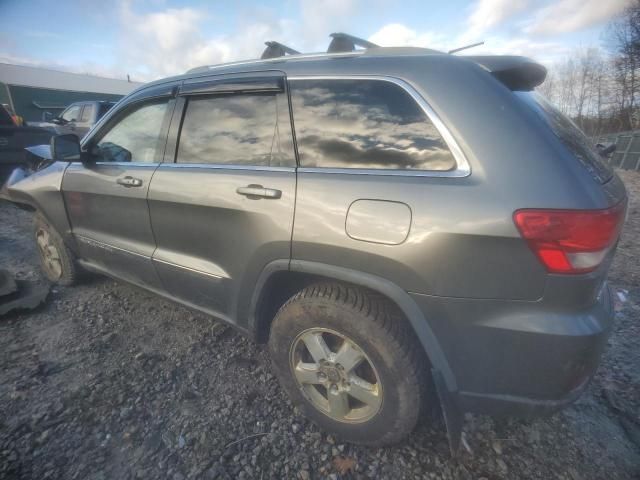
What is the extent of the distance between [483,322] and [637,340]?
2305mm

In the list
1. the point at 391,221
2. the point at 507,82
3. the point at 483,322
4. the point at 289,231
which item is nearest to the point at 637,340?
the point at 483,322

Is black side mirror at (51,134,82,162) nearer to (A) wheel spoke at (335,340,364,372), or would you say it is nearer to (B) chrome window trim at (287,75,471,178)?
(B) chrome window trim at (287,75,471,178)

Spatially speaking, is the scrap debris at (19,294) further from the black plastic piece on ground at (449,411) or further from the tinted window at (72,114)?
the tinted window at (72,114)

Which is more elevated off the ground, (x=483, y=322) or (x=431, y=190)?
(x=431, y=190)

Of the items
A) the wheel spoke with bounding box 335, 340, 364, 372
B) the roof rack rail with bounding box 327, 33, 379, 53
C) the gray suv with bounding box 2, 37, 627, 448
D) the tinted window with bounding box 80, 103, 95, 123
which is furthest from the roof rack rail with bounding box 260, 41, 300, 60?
the tinted window with bounding box 80, 103, 95, 123

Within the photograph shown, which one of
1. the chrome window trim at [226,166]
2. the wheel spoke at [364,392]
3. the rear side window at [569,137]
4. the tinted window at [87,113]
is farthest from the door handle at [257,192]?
the tinted window at [87,113]

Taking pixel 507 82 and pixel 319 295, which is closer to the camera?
pixel 507 82

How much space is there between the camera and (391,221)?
139cm

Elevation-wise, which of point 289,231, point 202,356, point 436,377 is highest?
point 289,231

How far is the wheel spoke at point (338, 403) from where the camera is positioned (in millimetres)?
1777

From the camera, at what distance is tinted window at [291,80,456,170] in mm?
1443

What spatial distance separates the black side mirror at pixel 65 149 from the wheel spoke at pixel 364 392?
2.71 m

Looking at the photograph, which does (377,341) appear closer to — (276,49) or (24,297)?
(276,49)

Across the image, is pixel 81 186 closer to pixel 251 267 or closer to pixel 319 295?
pixel 251 267
